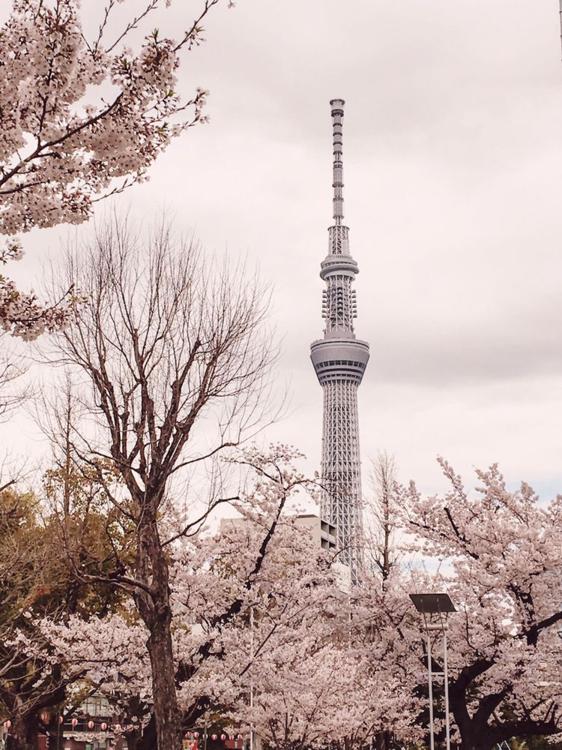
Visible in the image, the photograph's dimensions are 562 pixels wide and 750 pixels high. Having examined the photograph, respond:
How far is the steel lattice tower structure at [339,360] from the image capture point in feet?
401

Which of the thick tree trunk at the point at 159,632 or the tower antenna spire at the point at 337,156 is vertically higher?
the tower antenna spire at the point at 337,156

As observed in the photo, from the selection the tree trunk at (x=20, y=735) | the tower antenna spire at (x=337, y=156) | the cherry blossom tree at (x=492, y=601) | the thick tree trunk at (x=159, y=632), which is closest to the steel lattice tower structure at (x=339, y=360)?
the tower antenna spire at (x=337, y=156)

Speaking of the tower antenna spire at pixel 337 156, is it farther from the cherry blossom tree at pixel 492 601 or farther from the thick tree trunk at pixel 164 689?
the thick tree trunk at pixel 164 689

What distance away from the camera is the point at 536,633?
18.7 m

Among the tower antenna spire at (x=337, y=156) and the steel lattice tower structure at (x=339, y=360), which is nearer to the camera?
the steel lattice tower structure at (x=339, y=360)

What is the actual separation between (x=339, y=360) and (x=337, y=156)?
38.1 meters

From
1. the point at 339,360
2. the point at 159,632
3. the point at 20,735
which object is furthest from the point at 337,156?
the point at 159,632

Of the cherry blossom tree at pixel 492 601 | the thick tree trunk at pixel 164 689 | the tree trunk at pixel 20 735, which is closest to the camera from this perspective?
the thick tree trunk at pixel 164 689

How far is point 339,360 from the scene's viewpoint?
452 ft

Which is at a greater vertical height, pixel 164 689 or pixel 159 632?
pixel 159 632

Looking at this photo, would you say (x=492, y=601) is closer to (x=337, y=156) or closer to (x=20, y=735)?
(x=20, y=735)

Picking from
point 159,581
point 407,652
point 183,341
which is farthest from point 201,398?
point 407,652

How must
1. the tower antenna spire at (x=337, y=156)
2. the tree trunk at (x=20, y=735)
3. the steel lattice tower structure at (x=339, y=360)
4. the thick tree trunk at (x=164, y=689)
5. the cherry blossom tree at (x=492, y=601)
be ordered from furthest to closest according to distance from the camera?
the tower antenna spire at (x=337, y=156) < the steel lattice tower structure at (x=339, y=360) < the tree trunk at (x=20, y=735) < the cherry blossom tree at (x=492, y=601) < the thick tree trunk at (x=164, y=689)

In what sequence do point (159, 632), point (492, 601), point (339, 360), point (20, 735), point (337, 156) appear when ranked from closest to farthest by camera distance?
1. point (159, 632)
2. point (492, 601)
3. point (20, 735)
4. point (339, 360)
5. point (337, 156)
